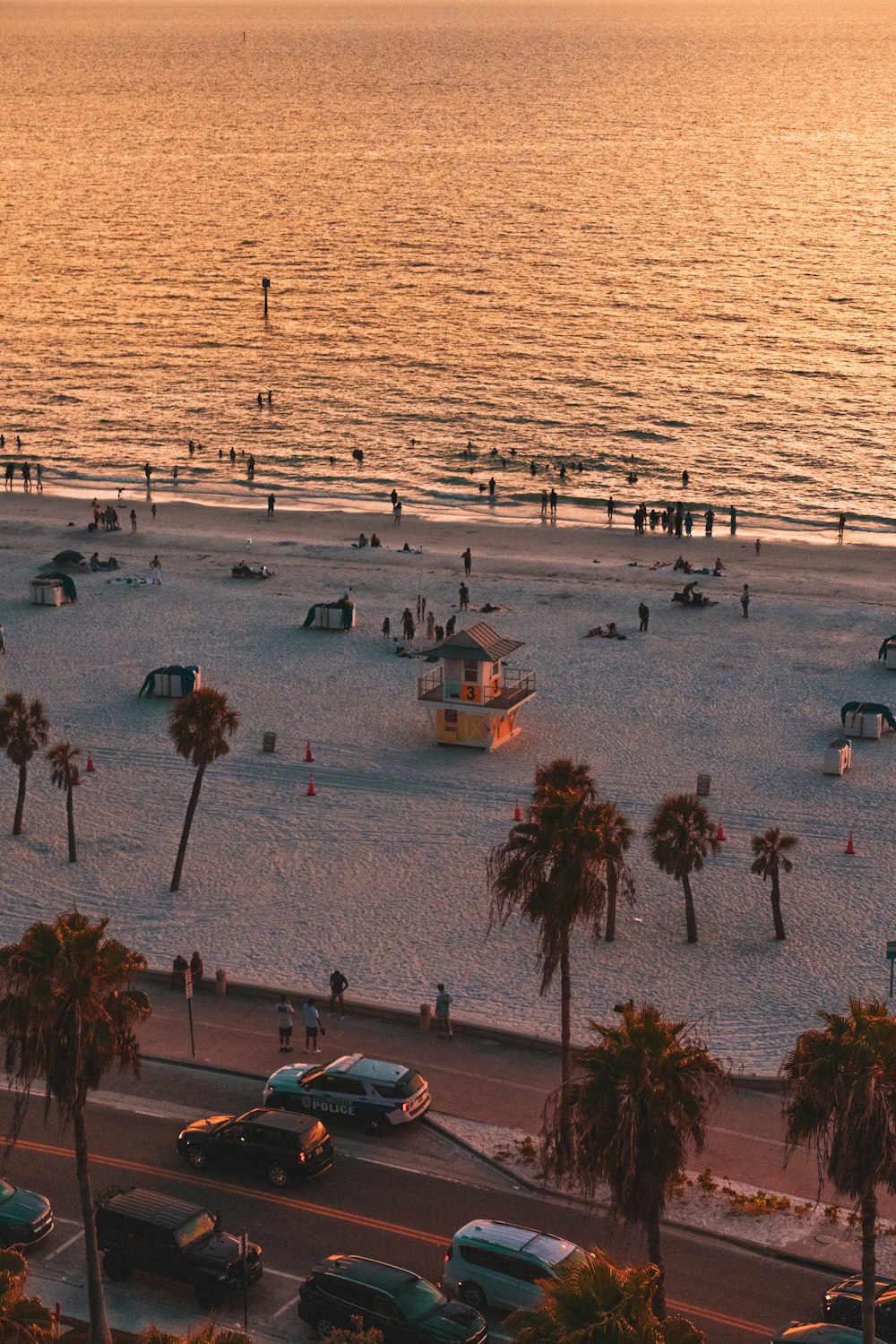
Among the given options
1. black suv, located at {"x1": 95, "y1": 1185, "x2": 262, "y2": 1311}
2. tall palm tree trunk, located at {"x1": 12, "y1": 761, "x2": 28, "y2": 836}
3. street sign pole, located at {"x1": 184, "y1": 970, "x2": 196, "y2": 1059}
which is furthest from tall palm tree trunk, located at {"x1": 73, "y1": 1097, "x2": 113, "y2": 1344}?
tall palm tree trunk, located at {"x1": 12, "y1": 761, "x2": 28, "y2": 836}

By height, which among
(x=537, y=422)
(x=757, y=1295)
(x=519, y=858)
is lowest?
(x=757, y=1295)

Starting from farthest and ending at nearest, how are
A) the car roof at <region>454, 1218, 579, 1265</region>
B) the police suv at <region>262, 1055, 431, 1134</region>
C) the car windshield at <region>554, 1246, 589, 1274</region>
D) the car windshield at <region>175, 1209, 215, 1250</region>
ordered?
the police suv at <region>262, 1055, 431, 1134</region> → the car windshield at <region>175, 1209, 215, 1250</region> → the car roof at <region>454, 1218, 579, 1265</region> → the car windshield at <region>554, 1246, 589, 1274</region>

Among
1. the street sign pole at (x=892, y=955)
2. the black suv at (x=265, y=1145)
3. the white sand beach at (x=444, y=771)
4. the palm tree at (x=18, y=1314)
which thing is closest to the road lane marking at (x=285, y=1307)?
the black suv at (x=265, y=1145)

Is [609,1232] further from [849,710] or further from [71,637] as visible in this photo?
[71,637]

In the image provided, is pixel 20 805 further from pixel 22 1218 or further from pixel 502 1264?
pixel 502 1264

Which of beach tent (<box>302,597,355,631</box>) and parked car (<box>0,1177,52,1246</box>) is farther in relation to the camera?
beach tent (<box>302,597,355,631</box>)

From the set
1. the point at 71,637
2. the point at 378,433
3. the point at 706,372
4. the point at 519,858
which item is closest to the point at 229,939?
the point at 519,858

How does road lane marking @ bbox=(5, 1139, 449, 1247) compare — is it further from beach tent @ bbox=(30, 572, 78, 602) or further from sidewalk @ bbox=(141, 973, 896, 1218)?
beach tent @ bbox=(30, 572, 78, 602)
